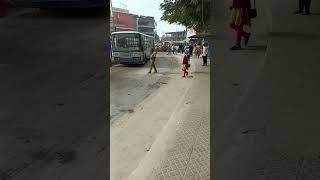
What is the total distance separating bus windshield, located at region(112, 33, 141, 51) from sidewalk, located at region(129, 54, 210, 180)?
11.5 metres

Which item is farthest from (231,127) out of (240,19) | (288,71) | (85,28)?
(85,28)

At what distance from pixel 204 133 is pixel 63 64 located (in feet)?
26.2

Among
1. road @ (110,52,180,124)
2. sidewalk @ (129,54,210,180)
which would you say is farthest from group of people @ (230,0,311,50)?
road @ (110,52,180,124)

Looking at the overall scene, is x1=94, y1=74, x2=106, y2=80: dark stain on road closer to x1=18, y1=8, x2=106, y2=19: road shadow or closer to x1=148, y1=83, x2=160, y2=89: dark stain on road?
x1=148, y1=83, x2=160, y2=89: dark stain on road

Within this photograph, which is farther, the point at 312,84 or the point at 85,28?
the point at 85,28

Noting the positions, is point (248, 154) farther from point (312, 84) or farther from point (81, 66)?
point (81, 66)

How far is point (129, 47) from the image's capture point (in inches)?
976

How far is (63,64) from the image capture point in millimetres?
15602

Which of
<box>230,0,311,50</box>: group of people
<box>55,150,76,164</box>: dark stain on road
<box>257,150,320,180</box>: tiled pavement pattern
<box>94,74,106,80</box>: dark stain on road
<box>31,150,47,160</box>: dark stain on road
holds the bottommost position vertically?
<box>55,150,76,164</box>: dark stain on road

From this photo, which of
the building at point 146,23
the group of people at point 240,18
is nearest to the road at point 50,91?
the building at point 146,23

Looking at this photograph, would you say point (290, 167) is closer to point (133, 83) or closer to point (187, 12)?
point (133, 83)

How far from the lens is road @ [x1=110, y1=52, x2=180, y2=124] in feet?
42.4

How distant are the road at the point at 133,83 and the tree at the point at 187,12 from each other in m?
2.33

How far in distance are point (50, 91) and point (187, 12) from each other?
34.4 ft
